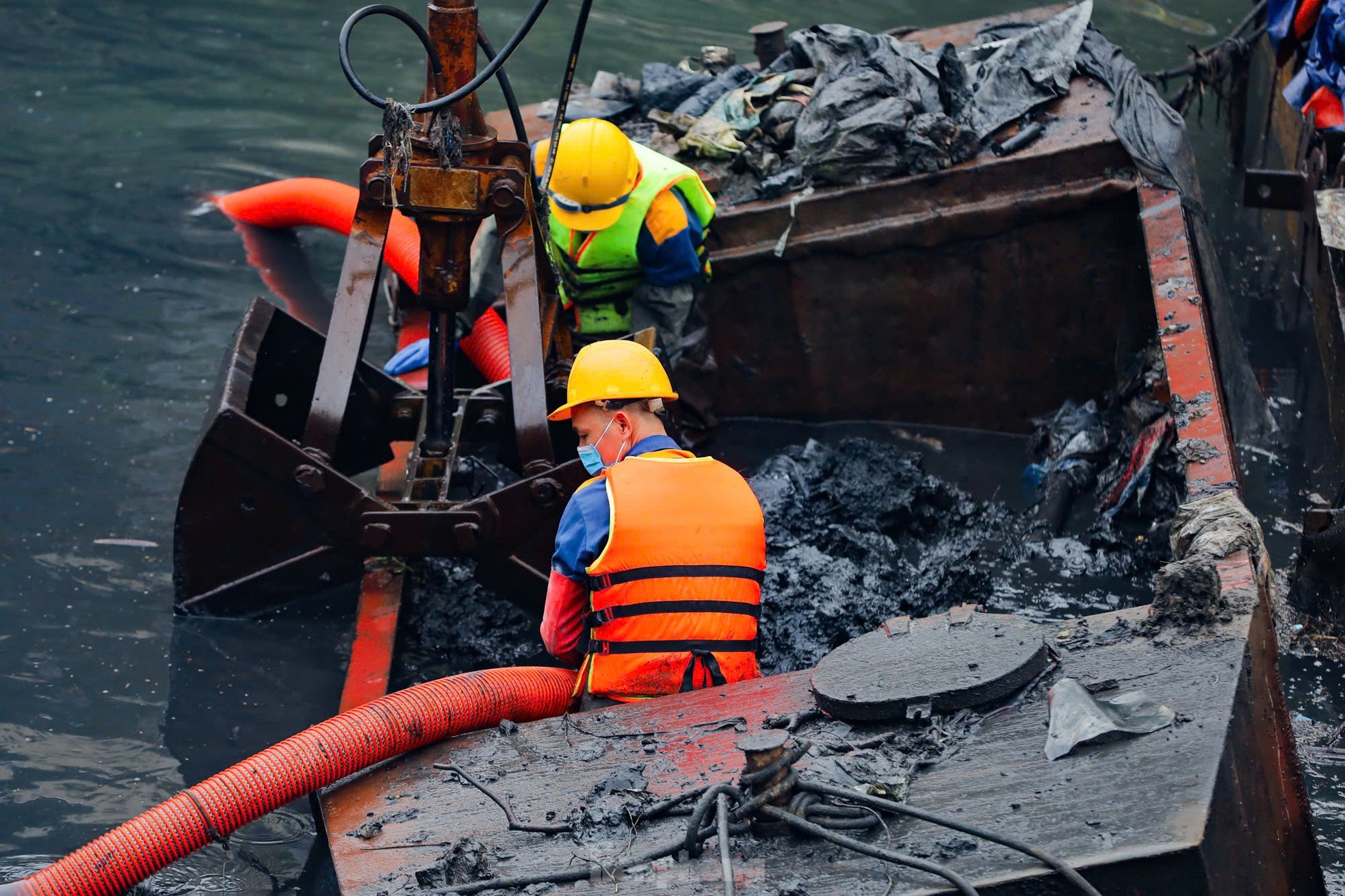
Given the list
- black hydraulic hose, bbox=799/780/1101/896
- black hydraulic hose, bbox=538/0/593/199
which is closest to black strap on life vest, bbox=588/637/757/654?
black hydraulic hose, bbox=799/780/1101/896

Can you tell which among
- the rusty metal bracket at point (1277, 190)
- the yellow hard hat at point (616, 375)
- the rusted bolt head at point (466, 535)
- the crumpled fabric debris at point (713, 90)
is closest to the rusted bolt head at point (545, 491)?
the rusted bolt head at point (466, 535)

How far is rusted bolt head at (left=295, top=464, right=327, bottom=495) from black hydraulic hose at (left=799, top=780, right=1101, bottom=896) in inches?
103

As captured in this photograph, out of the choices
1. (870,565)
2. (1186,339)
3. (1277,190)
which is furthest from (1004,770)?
(1277,190)

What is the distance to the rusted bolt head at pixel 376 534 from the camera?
15.9 ft

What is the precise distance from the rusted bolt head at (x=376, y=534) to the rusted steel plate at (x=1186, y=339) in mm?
2904

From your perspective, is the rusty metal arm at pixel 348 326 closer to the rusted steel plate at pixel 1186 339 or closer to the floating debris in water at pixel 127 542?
the floating debris in water at pixel 127 542

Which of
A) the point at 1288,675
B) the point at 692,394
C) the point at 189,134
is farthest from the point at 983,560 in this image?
the point at 189,134

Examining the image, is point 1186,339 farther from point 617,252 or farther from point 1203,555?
point 617,252

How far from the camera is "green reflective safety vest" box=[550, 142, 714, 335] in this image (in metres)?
5.94

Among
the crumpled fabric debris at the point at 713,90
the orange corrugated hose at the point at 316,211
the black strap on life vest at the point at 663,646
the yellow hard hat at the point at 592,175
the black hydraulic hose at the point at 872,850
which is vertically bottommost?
the black strap on life vest at the point at 663,646

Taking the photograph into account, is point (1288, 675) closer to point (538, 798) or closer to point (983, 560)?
point (983, 560)

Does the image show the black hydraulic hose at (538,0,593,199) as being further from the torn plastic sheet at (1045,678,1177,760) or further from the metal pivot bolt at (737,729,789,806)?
the torn plastic sheet at (1045,678,1177,760)

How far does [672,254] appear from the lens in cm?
609

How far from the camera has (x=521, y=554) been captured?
4.97 m
